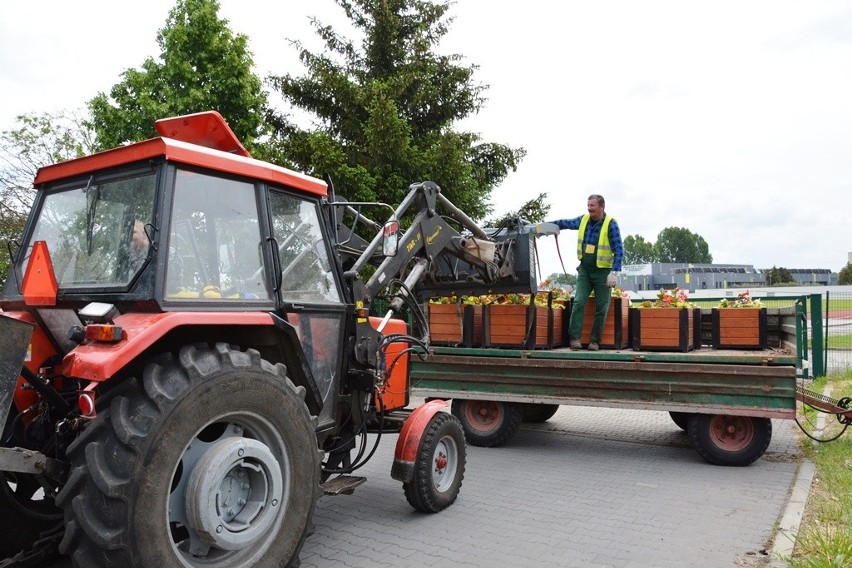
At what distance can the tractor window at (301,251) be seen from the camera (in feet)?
14.1

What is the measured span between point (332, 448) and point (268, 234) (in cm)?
170

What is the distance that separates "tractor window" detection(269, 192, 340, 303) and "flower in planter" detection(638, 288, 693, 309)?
442 centimetres

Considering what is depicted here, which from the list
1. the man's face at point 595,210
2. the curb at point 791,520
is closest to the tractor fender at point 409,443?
the curb at point 791,520

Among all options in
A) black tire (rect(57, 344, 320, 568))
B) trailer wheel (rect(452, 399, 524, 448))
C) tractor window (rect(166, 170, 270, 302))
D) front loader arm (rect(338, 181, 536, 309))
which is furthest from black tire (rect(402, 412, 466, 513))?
trailer wheel (rect(452, 399, 524, 448))

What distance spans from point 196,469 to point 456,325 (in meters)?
5.15

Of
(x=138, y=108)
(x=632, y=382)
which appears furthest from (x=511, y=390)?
(x=138, y=108)

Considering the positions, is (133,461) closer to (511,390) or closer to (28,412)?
(28,412)

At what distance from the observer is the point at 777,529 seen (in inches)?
195

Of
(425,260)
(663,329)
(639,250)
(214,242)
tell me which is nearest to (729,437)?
(663,329)

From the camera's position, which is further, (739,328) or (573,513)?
(739,328)

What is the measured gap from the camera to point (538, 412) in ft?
30.7

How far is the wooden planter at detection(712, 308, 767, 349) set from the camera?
741 cm

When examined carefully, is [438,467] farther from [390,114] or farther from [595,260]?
[390,114]

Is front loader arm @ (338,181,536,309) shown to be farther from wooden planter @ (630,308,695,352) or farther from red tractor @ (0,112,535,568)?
wooden planter @ (630,308,695,352)
